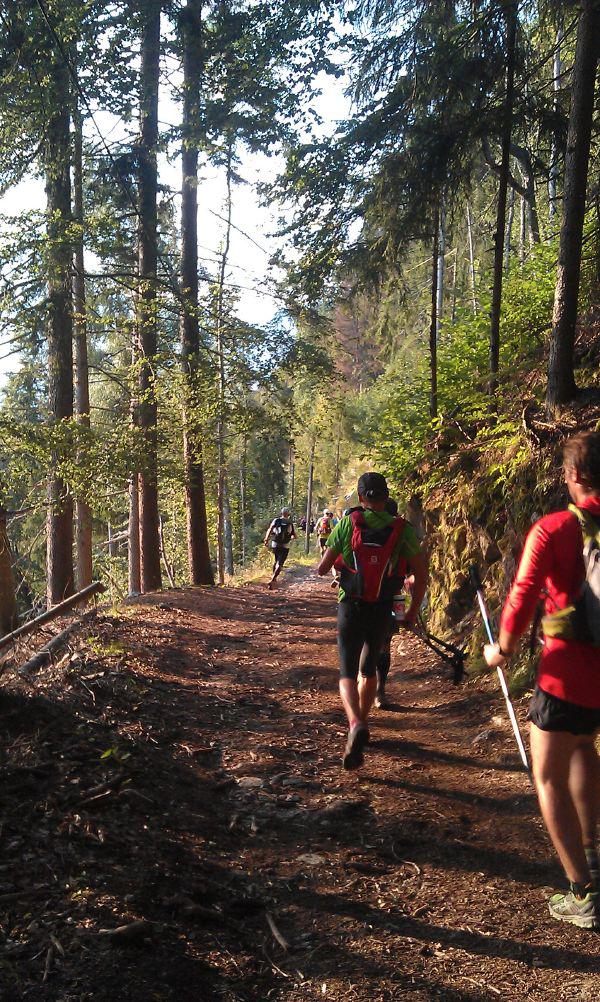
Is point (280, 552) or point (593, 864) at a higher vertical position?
point (593, 864)

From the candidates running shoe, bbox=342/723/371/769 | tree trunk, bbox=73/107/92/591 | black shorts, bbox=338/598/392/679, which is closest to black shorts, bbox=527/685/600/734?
running shoe, bbox=342/723/371/769

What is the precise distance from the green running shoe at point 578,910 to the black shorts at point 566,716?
0.74 metres

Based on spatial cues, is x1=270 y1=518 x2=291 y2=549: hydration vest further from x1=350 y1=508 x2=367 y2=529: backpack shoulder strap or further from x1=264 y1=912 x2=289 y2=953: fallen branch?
x1=264 y1=912 x2=289 y2=953: fallen branch

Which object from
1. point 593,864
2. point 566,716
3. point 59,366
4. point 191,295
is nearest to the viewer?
point 566,716

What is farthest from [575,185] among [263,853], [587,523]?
[263,853]

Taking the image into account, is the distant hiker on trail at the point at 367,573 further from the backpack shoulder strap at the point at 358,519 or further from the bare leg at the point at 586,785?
the bare leg at the point at 586,785

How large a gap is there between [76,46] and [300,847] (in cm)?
1077

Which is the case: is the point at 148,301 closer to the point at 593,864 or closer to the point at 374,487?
the point at 374,487

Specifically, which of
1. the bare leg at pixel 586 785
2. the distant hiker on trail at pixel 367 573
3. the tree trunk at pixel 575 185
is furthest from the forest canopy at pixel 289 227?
the bare leg at pixel 586 785

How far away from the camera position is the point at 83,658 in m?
6.61

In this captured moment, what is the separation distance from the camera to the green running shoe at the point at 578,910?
10.3 feet

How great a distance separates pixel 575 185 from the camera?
6.84 metres

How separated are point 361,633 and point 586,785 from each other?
2.29m

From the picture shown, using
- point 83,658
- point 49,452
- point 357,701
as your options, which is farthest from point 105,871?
point 49,452
